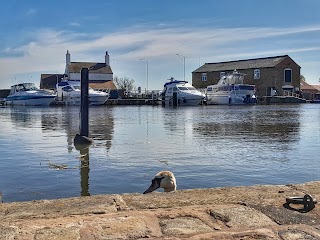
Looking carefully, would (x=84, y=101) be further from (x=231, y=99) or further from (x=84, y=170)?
(x=231, y=99)

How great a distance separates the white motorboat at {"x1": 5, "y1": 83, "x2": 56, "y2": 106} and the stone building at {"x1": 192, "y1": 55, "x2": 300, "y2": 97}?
32.6 m

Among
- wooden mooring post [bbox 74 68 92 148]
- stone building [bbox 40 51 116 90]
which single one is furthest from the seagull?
stone building [bbox 40 51 116 90]

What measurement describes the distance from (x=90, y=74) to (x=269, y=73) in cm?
3026

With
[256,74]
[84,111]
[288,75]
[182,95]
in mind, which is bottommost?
[84,111]

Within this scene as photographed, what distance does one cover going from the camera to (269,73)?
67.2 metres

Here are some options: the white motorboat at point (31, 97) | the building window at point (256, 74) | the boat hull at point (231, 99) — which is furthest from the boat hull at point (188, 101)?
the building window at point (256, 74)

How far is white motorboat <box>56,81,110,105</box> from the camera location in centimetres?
5006

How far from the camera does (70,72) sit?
72125 millimetres

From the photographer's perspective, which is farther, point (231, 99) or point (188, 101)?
point (231, 99)

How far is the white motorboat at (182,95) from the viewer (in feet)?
170

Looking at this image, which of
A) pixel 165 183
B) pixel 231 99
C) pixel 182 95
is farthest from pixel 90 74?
pixel 165 183

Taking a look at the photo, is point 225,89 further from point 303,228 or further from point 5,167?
point 303,228

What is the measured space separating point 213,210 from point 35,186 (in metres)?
4.47

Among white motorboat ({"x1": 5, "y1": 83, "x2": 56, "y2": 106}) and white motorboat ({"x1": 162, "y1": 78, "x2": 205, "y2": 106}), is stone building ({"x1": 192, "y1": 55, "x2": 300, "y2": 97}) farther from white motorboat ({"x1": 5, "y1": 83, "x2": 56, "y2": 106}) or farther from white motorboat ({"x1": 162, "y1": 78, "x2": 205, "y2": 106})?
white motorboat ({"x1": 5, "y1": 83, "x2": 56, "y2": 106})
